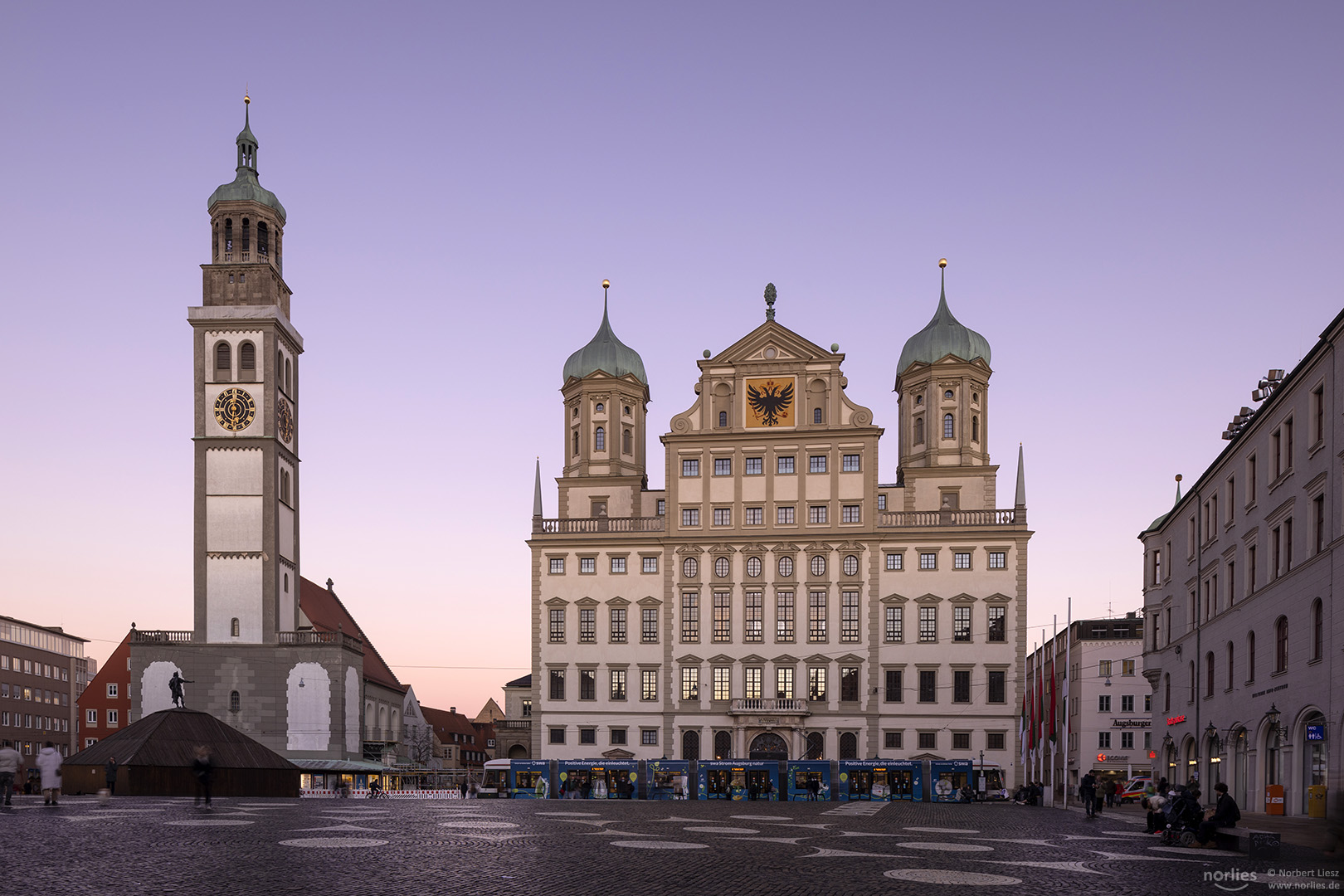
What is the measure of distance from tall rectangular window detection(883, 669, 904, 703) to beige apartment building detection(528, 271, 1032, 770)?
3.6 inches

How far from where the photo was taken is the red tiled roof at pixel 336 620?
9369cm

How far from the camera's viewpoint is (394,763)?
92.9m

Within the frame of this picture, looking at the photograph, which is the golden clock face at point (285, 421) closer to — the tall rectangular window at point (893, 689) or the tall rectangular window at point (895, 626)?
the tall rectangular window at point (895, 626)

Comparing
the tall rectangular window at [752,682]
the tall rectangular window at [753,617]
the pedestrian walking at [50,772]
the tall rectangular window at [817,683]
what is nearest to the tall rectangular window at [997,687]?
the tall rectangular window at [817,683]

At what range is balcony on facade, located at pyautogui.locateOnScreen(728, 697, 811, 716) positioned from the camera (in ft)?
259

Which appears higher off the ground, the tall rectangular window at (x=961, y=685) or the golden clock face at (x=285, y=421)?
the golden clock face at (x=285, y=421)

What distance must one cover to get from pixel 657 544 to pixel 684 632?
5.65 metres

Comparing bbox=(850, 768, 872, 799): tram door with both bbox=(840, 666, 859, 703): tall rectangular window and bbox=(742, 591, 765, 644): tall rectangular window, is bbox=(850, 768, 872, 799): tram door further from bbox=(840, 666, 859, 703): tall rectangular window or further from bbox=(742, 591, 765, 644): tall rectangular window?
bbox=(742, 591, 765, 644): tall rectangular window

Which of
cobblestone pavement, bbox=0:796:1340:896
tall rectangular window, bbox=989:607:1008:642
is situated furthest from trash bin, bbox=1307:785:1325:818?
tall rectangular window, bbox=989:607:1008:642

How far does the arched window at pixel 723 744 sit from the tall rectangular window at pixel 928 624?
12.9 m

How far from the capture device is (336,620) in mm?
101875

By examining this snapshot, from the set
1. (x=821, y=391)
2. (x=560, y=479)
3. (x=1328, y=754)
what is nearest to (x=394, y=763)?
(x=560, y=479)

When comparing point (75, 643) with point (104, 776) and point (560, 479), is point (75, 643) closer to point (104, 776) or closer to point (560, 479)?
point (560, 479)

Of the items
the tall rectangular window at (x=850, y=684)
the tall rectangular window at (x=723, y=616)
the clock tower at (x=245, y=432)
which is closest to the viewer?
the clock tower at (x=245, y=432)
